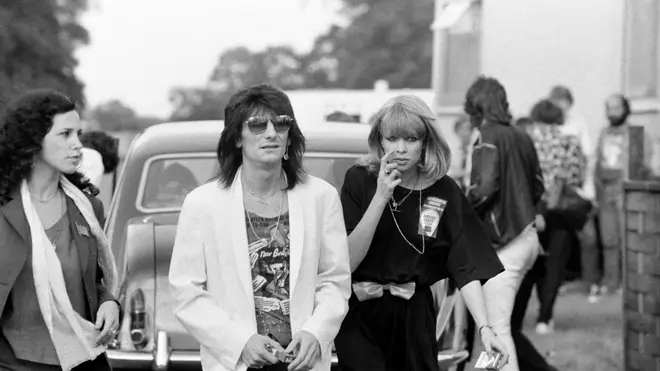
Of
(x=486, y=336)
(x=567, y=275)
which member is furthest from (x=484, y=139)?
(x=567, y=275)

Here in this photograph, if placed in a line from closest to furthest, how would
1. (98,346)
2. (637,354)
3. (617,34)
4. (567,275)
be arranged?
(98,346), (637,354), (567,275), (617,34)

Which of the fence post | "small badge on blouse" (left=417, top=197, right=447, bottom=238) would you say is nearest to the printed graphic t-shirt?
"small badge on blouse" (left=417, top=197, right=447, bottom=238)

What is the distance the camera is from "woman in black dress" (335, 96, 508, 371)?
4.87 meters

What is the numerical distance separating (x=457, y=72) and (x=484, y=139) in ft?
61.5

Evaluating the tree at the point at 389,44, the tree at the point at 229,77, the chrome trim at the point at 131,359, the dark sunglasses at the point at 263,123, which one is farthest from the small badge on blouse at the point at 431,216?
the tree at the point at 229,77

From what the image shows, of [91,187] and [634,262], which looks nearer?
[91,187]

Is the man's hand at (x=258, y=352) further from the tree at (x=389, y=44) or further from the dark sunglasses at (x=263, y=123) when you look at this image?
the tree at (x=389, y=44)

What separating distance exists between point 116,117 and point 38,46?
78960 millimetres

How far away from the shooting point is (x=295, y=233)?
13.9 feet

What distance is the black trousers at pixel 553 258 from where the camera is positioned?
10638mm

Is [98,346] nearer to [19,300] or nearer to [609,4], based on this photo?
[19,300]

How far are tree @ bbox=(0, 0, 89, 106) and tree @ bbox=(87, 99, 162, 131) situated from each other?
56.5 meters

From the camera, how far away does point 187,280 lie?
4.17 metres

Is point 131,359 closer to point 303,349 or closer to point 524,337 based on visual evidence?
point 303,349
